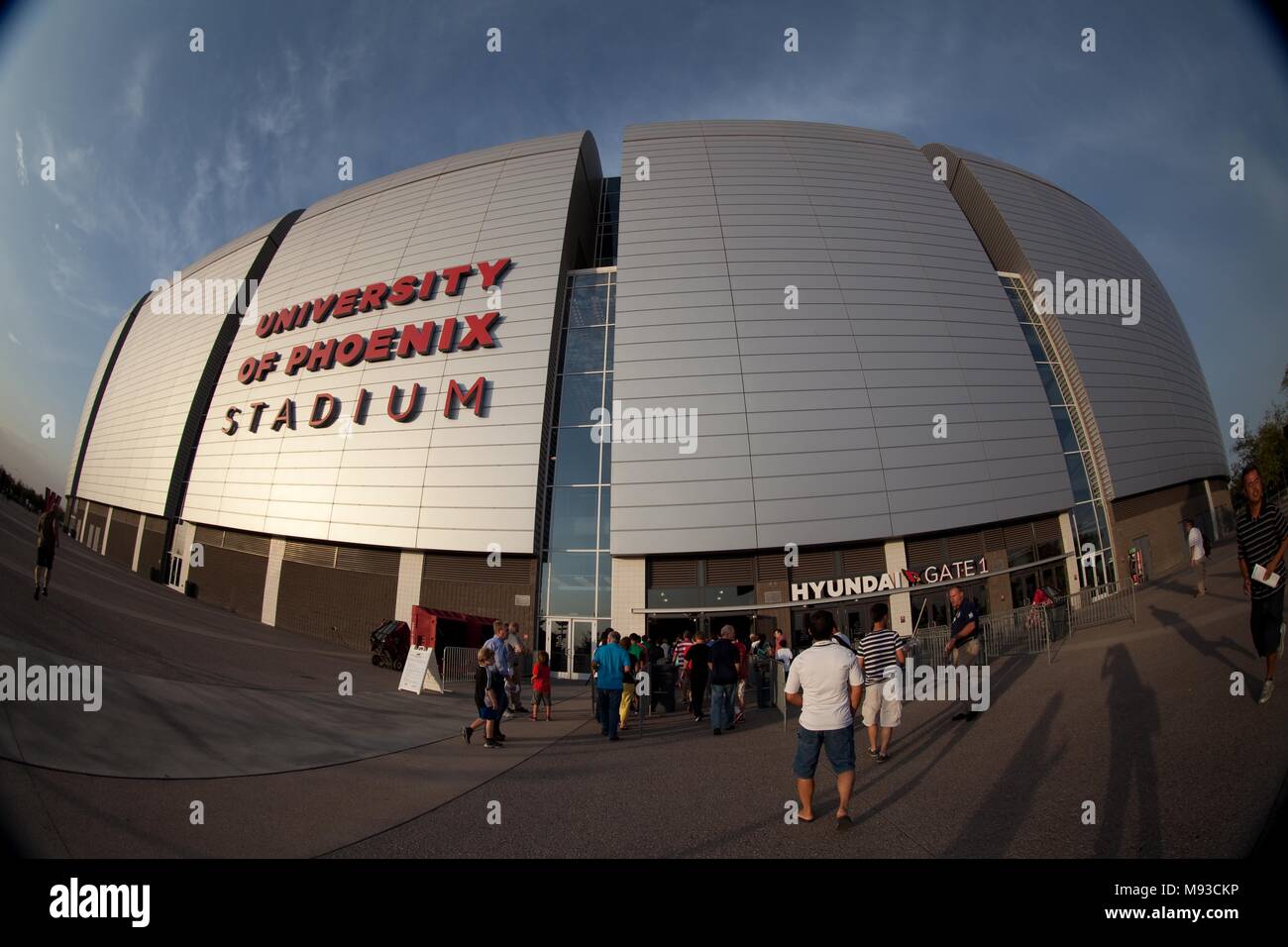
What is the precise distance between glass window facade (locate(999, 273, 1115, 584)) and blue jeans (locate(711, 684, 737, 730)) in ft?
50.2

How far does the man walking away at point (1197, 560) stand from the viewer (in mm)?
5003

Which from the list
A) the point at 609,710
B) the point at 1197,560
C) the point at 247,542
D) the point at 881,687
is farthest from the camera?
the point at 247,542

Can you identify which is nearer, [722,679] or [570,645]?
[722,679]

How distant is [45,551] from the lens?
3305 millimetres

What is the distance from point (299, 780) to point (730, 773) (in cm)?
432

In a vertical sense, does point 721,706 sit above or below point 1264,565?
below

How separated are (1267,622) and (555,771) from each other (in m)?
6.28

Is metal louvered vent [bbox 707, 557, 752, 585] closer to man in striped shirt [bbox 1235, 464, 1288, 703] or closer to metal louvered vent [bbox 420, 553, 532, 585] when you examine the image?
metal louvered vent [bbox 420, 553, 532, 585]

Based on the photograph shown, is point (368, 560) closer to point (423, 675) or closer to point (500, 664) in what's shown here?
point (423, 675)

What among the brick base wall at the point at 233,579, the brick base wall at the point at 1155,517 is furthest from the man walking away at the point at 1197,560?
the brick base wall at the point at 233,579

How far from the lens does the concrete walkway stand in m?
2.57

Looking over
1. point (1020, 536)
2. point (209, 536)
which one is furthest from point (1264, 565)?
point (209, 536)

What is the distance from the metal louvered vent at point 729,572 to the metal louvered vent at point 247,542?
18422mm

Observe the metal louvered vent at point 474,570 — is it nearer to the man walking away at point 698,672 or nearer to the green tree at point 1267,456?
the man walking away at point 698,672
